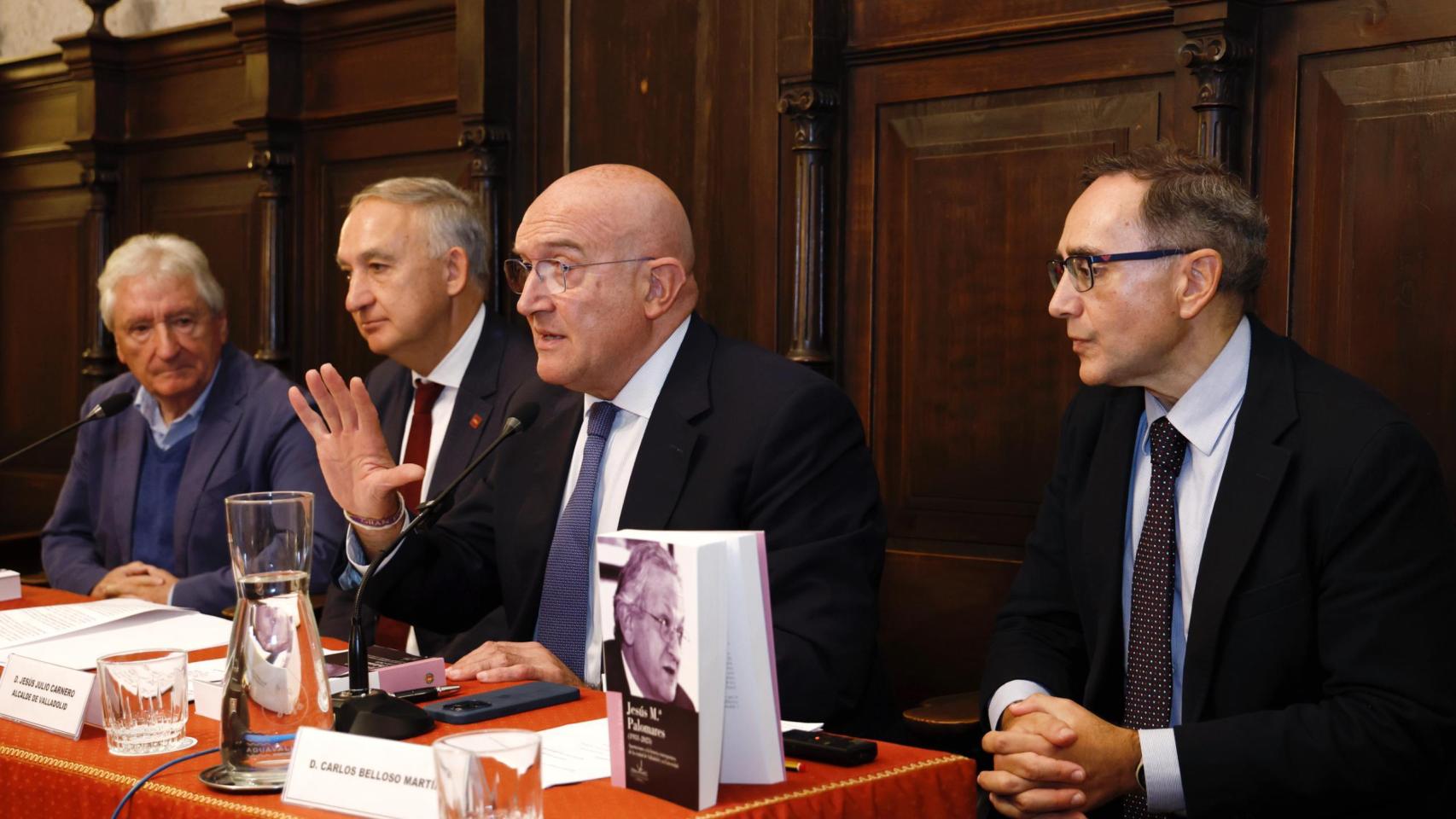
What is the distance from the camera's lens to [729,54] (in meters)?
3.77

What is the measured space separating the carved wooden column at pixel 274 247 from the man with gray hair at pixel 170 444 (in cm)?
75

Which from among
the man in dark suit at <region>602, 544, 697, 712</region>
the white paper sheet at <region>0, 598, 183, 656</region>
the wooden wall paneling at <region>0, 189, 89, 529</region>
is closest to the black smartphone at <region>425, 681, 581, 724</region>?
the man in dark suit at <region>602, 544, 697, 712</region>

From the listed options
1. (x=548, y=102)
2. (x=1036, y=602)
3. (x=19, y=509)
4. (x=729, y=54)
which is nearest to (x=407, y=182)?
(x=548, y=102)

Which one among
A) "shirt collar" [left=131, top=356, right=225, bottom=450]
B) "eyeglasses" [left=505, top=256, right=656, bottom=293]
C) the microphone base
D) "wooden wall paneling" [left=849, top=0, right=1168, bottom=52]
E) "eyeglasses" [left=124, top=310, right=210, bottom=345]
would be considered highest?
"wooden wall paneling" [left=849, top=0, right=1168, bottom=52]

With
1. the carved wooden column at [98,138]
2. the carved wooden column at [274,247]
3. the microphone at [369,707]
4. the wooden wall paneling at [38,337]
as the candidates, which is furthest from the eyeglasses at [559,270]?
the wooden wall paneling at [38,337]

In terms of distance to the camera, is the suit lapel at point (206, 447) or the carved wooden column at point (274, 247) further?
the carved wooden column at point (274, 247)

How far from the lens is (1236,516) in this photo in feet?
7.16

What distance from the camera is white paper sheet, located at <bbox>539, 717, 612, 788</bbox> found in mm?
1560

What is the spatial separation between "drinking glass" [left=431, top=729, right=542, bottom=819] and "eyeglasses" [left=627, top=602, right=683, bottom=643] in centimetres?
22

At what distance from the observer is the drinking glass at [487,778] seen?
1.23 metres

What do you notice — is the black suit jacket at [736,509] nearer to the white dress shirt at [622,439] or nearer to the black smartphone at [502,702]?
the white dress shirt at [622,439]

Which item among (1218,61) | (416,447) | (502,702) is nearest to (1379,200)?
(1218,61)

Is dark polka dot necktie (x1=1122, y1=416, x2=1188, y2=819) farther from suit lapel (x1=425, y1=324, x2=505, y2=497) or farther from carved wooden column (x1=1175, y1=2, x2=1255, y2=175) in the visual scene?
suit lapel (x1=425, y1=324, x2=505, y2=497)

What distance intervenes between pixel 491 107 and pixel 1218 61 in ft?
6.72
